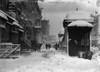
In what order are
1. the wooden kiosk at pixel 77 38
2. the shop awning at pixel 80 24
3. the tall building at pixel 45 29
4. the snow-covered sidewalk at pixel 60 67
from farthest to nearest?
1. the tall building at pixel 45 29
2. the wooden kiosk at pixel 77 38
3. the shop awning at pixel 80 24
4. the snow-covered sidewalk at pixel 60 67

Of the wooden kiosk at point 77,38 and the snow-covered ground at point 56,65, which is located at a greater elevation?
the wooden kiosk at point 77,38

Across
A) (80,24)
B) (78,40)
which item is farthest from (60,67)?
(78,40)

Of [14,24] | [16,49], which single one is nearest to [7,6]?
[14,24]

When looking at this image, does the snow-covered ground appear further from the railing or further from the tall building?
the tall building

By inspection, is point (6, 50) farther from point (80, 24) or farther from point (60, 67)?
point (80, 24)

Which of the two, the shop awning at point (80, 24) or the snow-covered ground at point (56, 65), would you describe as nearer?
the snow-covered ground at point (56, 65)

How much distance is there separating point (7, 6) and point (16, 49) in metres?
6.08

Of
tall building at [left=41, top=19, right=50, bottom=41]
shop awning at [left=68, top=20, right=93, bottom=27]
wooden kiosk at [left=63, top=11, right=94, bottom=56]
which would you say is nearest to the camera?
shop awning at [left=68, top=20, right=93, bottom=27]

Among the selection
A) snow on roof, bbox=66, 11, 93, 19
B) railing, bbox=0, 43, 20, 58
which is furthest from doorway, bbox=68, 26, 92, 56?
railing, bbox=0, 43, 20, 58

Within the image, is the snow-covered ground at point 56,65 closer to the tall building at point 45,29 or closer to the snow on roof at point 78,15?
the snow on roof at point 78,15

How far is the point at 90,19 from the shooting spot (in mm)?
19453

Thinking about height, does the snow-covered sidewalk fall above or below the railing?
below

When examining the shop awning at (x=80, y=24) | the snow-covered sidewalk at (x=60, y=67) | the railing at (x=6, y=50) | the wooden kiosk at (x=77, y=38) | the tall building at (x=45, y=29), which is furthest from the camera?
the tall building at (x=45, y=29)

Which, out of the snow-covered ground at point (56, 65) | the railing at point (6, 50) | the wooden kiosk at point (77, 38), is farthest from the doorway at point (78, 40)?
the railing at point (6, 50)
